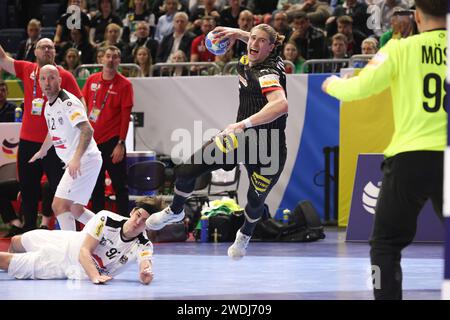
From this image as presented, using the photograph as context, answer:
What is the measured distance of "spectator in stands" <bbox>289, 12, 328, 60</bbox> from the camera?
1545 centimetres

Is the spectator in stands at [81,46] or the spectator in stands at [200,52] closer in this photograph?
the spectator in stands at [200,52]

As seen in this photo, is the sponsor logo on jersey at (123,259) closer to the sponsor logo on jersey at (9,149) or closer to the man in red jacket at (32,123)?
the man in red jacket at (32,123)

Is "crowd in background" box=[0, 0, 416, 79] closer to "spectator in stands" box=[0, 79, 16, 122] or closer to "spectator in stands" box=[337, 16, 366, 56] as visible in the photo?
"spectator in stands" box=[337, 16, 366, 56]

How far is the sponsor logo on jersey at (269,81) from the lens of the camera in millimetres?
8773

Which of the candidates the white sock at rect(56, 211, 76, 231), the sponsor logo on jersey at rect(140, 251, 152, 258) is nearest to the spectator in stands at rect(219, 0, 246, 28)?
the white sock at rect(56, 211, 76, 231)

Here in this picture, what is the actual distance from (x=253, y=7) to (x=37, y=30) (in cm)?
388

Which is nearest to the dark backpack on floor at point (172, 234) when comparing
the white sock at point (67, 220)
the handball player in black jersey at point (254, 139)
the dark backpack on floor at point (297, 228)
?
the dark backpack on floor at point (297, 228)

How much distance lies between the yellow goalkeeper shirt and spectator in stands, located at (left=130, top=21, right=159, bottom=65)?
11657 mm

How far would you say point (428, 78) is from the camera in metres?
5.57

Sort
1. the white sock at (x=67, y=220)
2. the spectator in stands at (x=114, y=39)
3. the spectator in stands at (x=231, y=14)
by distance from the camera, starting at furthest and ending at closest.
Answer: the spectator in stands at (x=114, y=39)
the spectator in stands at (x=231, y=14)
the white sock at (x=67, y=220)

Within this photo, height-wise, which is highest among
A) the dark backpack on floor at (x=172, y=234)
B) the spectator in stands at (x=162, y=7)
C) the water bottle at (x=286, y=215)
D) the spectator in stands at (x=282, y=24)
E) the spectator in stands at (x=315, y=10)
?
the spectator in stands at (x=162, y=7)

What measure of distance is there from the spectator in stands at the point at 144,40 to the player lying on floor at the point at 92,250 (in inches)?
320

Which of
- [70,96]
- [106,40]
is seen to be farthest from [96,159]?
[106,40]
